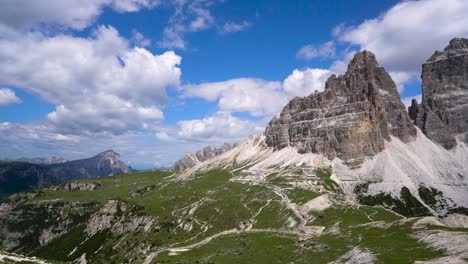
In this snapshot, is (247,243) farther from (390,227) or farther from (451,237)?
(451,237)

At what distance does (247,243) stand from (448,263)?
116m

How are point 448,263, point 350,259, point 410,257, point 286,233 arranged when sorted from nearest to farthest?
point 448,263 → point 410,257 → point 350,259 → point 286,233

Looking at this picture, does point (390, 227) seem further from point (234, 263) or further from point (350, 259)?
point (234, 263)

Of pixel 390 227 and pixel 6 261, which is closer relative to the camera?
pixel 6 261

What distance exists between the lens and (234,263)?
491 ft

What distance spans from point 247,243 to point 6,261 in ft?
347

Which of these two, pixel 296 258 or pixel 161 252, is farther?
pixel 161 252

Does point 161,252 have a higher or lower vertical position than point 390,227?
lower

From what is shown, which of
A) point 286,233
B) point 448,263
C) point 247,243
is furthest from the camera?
point 286,233

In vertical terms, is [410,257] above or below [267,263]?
above

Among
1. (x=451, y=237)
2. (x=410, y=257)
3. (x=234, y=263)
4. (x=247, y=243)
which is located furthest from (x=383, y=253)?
(x=247, y=243)

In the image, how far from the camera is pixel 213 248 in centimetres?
18625

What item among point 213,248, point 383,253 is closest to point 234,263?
point 213,248

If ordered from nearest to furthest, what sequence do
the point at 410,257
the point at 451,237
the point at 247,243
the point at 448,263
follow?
the point at 448,263 → the point at 410,257 → the point at 451,237 → the point at 247,243
